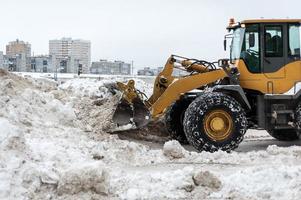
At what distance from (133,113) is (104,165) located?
325cm

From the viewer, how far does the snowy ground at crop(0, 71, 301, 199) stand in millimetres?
6809

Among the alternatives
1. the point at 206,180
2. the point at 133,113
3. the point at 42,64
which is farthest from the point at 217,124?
the point at 42,64

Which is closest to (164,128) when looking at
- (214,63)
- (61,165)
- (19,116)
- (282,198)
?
(214,63)

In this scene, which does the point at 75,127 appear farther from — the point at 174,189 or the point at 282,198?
the point at 282,198

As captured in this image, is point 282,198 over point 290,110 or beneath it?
beneath

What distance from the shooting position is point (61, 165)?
7688 millimetres

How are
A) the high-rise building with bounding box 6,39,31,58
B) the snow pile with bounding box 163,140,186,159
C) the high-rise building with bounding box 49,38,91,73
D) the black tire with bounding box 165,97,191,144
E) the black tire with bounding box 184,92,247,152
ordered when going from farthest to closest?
the high-rise building with bounding box 49,38,91,73 < the high-rise building with bounding box 6,39,31,58 < the black tire with bounding box 165,97,191,144 < the black tire with bounding box 184,92,247,152 < the snow pile with bounding box 163,140,186,159

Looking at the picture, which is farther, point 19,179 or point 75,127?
point 75,127

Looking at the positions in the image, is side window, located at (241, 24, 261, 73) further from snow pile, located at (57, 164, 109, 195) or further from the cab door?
snow pile, located at (57, 164, 109, 195)

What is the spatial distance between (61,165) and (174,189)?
1.71 metres

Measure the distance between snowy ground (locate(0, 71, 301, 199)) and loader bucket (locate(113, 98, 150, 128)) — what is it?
40cm

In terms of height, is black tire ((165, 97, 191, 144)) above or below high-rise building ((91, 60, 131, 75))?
below

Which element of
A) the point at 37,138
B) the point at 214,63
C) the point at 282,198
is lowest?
the point at 282,198

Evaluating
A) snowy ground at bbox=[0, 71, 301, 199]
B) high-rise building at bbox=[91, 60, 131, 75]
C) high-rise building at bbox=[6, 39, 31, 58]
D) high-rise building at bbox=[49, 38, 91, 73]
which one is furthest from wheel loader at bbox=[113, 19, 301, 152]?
high-rise building at bbox=[49, 38, 91, 73]
